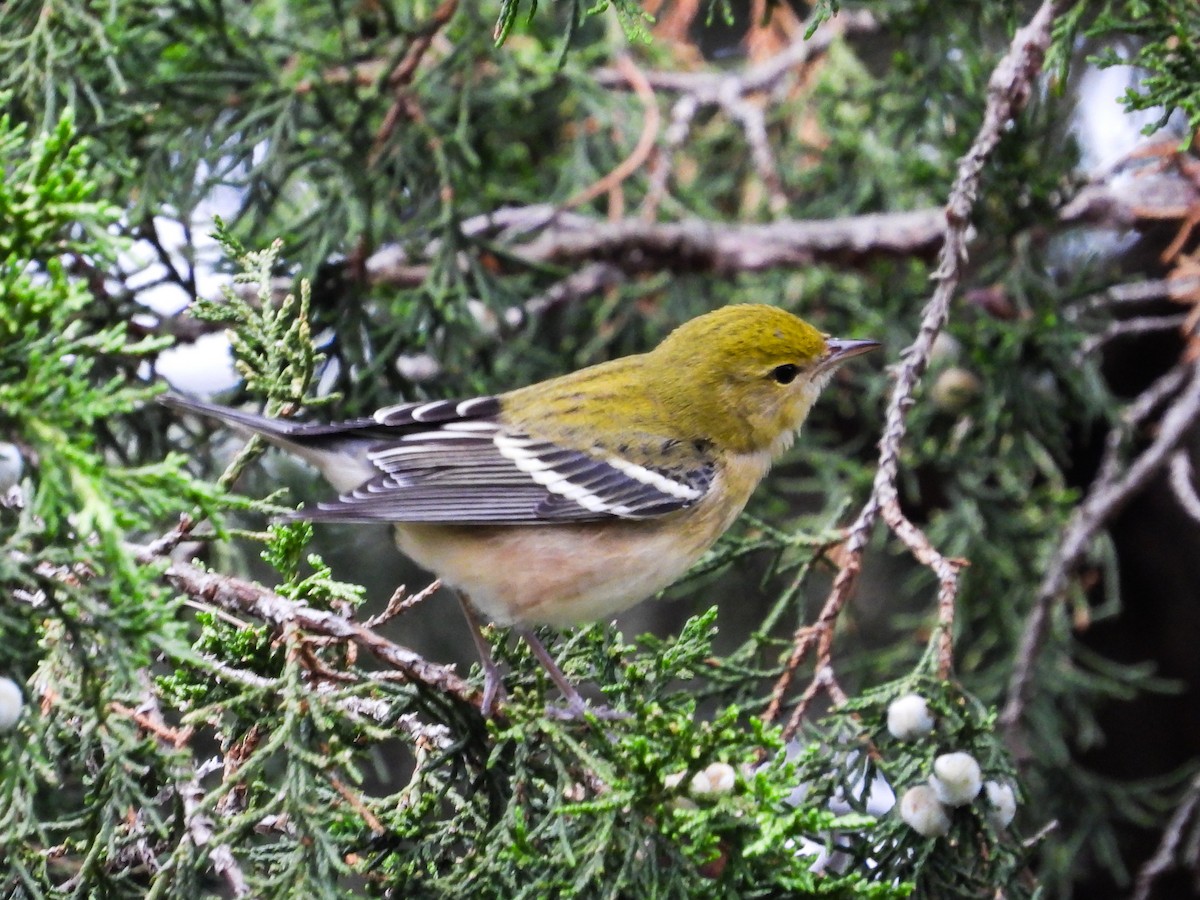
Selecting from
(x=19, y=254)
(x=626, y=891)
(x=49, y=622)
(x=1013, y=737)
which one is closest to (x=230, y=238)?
(x=19, y=254)

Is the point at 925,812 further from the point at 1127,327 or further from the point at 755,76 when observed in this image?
the point at 755,76

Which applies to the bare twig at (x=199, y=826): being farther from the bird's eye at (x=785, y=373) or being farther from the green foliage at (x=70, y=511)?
the bird's eye at (x=785, y=373)

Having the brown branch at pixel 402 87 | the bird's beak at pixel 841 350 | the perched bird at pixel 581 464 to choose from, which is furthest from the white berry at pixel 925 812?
the brown branch at pixel 402 87

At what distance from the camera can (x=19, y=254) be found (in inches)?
69.8

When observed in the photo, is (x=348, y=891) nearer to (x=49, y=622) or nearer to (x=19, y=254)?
(x=49, y=622)

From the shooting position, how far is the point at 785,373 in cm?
354

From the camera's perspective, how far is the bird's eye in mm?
3513

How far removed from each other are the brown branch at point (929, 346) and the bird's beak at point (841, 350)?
19.0 inches

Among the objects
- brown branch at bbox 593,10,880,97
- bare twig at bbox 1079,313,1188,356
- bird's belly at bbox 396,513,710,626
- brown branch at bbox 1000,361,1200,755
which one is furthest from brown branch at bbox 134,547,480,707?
brown branch at bbox 593,10,880,97

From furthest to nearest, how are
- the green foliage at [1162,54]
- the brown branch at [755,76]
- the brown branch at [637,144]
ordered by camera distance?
the brown branch at [755,76] < the brown branch at [637,144] < the green foliage at [1162,54]

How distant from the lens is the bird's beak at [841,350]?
11.0ft

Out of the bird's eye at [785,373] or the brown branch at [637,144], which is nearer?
the bird's eye at [785,373]

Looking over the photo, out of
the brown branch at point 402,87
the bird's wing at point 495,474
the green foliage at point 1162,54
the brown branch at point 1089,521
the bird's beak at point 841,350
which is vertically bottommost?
the brown branch at point 1089,521

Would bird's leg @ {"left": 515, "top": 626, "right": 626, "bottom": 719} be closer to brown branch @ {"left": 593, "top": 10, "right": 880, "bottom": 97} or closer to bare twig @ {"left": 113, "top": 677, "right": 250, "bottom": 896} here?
bare twig @ {"left": 113, "top": 677, "right": 250, "bottom": 896}
